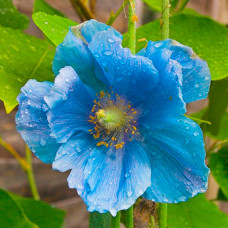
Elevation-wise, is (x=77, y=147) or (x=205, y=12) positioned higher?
(x=77, y=147)

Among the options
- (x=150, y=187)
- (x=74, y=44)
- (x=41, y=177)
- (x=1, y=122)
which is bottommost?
(x=41, y=177)

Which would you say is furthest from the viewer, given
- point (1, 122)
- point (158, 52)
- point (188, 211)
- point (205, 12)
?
point (205, 12)

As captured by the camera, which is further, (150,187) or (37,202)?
(37,202)

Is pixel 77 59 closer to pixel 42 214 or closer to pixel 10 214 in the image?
pixel 10 214

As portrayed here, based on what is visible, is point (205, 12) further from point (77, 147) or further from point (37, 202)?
point (77, 147)

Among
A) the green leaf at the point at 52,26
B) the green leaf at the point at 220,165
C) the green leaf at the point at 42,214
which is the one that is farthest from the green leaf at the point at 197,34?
the green leaf at the point at 42,214

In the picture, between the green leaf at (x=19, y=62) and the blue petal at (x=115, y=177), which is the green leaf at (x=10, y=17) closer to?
the green leaf at (x=19, y=62)

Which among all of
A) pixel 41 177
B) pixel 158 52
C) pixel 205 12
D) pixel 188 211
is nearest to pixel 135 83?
pixel 158 52
